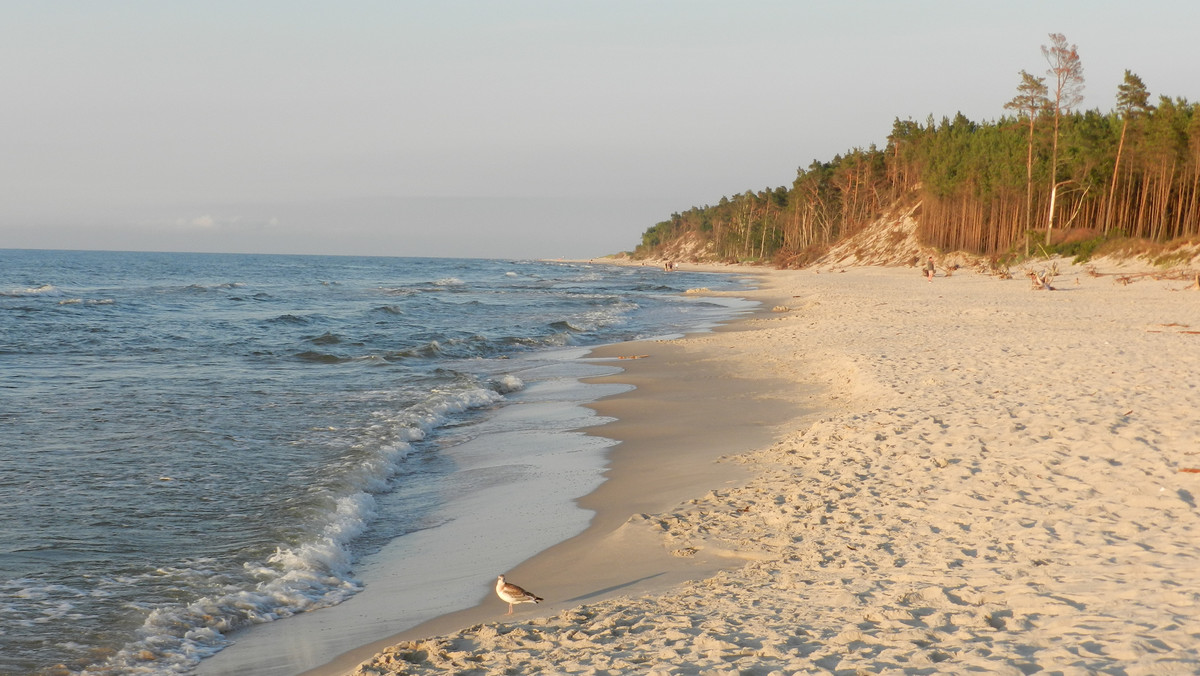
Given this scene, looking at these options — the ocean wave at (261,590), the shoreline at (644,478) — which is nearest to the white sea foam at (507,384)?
the shoreline at (644,478)

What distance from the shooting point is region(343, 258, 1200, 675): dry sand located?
4.62 m

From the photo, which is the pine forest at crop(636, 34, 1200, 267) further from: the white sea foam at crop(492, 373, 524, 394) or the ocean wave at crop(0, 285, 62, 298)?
the ocean wave at crop(0, 285, 62, 298)

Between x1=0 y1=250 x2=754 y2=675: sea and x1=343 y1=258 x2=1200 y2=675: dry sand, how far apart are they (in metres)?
1.37

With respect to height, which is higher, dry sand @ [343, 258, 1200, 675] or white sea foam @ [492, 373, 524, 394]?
dry sand @ [343, 258, 1200, 675]

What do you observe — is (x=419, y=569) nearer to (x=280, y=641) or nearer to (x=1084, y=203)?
(x=280, y=641)

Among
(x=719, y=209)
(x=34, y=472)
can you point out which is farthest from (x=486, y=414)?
(x=719, y=209)

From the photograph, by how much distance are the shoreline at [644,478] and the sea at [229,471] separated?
1.29 feet

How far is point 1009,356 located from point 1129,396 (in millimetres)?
4476

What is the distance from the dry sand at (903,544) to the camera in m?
4.62

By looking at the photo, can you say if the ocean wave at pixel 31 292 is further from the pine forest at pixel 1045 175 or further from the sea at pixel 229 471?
the pine forest at pixel 1045 175

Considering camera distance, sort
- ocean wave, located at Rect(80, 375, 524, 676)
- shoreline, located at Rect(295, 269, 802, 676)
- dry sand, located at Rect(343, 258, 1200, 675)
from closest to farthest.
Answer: dry sand, located at Rect(343, 258, 1200, 675)
ocean wave, located at Rect(80, 375, 524, 676)
shoreline, located at Rect(295, 269, 802, 676)

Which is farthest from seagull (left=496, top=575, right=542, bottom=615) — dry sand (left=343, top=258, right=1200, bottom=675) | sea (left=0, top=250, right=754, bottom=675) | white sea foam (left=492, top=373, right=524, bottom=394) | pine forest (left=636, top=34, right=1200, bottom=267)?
pine forest (left=636, top=34, right=1200, bottom=267)

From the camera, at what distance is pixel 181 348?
2327 cm

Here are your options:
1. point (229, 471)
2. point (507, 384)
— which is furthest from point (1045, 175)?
point (229, 471)
